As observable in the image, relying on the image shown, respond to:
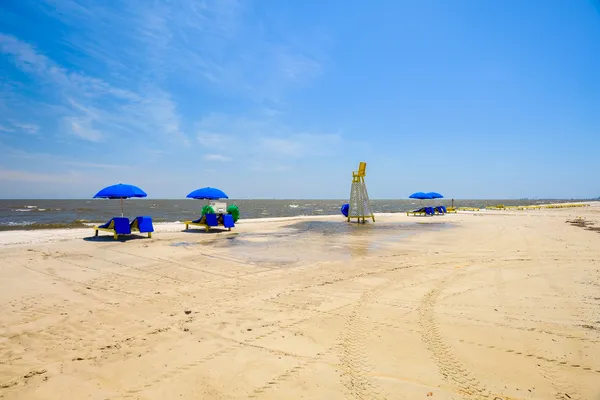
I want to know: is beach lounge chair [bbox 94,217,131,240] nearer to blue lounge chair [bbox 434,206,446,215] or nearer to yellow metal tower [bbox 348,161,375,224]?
yellow metal tower [bbox 348,161,375,224]

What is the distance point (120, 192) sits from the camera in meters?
14.0

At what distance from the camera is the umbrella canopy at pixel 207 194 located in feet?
56.6

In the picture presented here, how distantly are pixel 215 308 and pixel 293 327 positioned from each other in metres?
1.57

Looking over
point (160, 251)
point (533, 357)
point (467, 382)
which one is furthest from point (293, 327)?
point (160, 251)

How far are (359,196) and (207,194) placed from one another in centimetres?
1057

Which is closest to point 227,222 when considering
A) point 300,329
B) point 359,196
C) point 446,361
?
point 359,196

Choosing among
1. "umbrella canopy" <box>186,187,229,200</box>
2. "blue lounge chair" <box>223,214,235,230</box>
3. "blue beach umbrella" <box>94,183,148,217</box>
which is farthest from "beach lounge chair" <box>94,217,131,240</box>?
"blue lounge chair" <box>223,214,235,230</box>

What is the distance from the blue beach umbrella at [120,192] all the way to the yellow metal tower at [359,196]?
43.8 feet

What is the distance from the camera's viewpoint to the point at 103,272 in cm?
784

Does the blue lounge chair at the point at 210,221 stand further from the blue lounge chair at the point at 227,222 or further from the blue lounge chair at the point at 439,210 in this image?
the blue lounge chair at the point at 439,210

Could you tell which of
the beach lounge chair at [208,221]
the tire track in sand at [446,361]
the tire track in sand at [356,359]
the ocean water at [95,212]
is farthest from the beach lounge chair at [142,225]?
the tire track in sand at [446,361]

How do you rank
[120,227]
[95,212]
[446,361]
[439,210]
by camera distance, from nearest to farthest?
[446,361], [120,227], [439,210], [95,212]

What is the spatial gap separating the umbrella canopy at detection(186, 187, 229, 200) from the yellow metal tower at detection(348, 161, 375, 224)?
919cm

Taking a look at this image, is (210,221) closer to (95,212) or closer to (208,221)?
(208,221)
